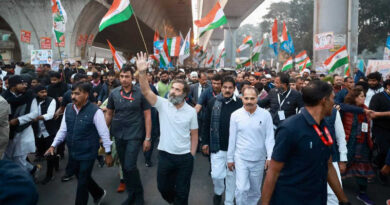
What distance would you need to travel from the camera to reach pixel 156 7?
109 feet

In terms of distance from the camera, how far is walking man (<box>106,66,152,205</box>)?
4355 millimetres

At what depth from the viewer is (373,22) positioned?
38.9 meters

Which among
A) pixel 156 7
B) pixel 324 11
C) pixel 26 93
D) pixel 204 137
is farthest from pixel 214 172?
pixel 156 7

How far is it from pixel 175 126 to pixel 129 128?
0.93m

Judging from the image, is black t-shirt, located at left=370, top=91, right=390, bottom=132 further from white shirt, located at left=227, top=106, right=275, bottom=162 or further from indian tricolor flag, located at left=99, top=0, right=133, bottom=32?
indian tricolor flag, located at left=99, top=0, right=133, bottom=32

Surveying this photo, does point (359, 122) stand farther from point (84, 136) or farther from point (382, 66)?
point (382, 66)

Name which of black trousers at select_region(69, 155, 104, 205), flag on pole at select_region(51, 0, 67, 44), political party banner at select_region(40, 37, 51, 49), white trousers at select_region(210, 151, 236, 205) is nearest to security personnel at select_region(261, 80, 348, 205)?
white trousers at select_region(210, 151, 236, 205)

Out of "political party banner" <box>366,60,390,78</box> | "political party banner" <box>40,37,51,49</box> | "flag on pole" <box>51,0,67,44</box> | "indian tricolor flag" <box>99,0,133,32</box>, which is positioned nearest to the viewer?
"indian tricolor flag" <box>99,0,133,32</box>

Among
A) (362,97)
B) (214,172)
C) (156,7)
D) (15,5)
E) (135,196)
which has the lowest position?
(135,196)

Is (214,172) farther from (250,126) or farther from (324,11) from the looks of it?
(324,11)

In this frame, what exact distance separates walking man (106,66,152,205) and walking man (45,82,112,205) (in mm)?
338

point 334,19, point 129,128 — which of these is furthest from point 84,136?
point 334,19

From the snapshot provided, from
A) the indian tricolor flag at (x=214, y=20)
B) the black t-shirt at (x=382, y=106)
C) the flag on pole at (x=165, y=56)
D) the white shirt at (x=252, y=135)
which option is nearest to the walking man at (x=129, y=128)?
the white shirt at (x=252, y=135)

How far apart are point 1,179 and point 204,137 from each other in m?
3.39
